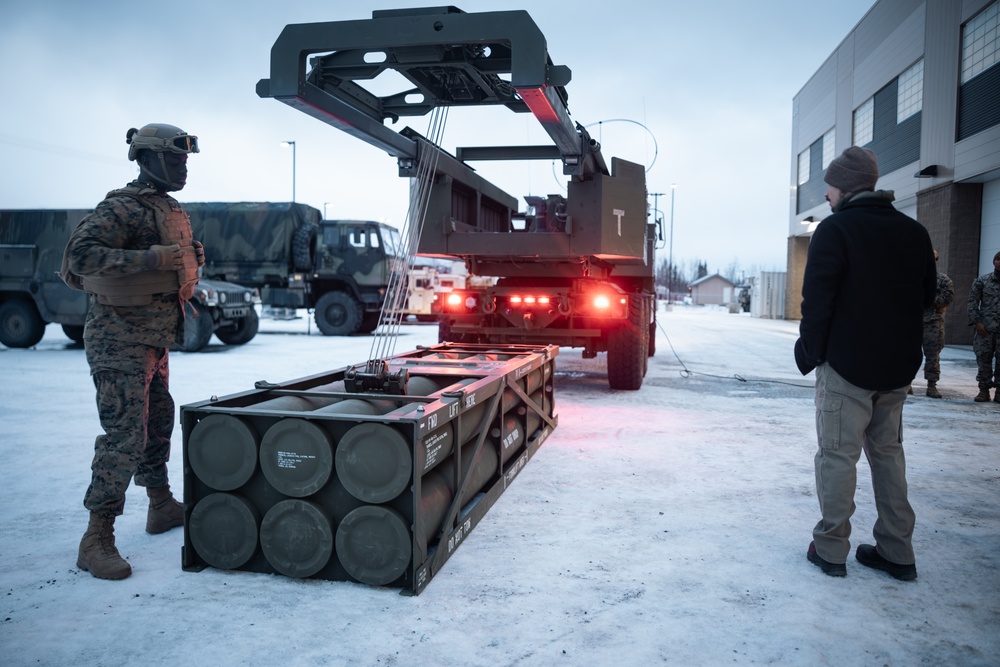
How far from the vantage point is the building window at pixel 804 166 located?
26984 mm

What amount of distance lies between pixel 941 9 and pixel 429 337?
553 inches

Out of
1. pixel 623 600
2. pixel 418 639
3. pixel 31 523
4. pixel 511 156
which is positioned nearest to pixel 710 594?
pixel 623 600

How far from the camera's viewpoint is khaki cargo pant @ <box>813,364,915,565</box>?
9.47 feet

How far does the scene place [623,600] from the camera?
269 centimetres

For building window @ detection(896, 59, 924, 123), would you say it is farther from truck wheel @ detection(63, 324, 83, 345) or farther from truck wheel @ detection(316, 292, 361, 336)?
truck wheel @ detection(63, 324, 83, 345)

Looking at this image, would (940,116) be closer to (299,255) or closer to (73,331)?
(299,255)

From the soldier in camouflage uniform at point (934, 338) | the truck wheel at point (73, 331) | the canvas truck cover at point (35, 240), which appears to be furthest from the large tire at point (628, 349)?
the truck wheel at point (73, 331)

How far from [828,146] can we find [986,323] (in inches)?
758

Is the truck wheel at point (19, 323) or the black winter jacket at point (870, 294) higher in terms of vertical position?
the black winter jacket at point (870, 294)

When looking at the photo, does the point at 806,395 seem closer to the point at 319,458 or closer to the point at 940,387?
the point at 940,387

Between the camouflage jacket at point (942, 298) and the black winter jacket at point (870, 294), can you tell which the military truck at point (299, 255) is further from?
the black winter jacket at point (870, 294)

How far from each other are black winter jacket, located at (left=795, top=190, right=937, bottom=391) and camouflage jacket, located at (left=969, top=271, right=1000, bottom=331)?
5.46 metres

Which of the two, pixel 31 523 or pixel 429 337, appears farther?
pixel 429 337

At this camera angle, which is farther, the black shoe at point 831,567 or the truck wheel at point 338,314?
the truck wheel at point 338,314
